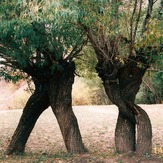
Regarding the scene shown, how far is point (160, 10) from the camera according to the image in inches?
359

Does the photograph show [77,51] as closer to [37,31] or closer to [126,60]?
[126,60]

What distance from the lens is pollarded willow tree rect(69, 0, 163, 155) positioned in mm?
8312

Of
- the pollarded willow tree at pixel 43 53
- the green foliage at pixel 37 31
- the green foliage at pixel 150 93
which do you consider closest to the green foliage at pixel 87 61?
the pollarded willow tree at pixel 43 53

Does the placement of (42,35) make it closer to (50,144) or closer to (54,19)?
(54,19)

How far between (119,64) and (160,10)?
1.42 m

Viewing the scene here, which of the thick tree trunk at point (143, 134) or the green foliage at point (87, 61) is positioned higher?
the green foliage at point (87, 61)

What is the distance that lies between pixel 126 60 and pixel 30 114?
3052mm

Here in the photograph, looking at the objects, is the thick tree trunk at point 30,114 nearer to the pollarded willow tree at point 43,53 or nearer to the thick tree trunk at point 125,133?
the pollarded willow tree at point 43,53

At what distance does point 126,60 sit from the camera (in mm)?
9227

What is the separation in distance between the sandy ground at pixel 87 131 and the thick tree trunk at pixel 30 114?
141cm

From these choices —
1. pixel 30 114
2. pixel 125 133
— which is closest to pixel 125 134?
pixel 125 133

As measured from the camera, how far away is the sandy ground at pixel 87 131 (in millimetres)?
13398

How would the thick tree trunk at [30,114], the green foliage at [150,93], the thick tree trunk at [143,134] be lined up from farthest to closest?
the green foliage at [150,93]
the thick tree trunk at [30,114]
the thick tree trunk at [143,134]

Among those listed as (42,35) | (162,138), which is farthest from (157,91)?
(42,35)
